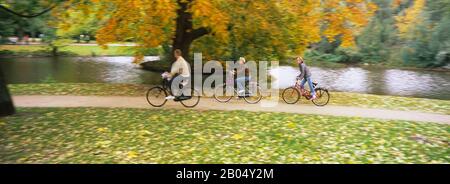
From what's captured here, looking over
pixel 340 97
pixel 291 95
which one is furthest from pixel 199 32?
pixel 340 97

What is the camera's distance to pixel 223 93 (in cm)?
1441

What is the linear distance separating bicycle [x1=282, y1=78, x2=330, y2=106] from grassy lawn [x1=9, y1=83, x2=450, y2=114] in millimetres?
498

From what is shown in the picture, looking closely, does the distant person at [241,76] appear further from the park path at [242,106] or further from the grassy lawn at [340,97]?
the grassy lawn at [340,97]

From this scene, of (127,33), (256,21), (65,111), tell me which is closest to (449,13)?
(256,21)

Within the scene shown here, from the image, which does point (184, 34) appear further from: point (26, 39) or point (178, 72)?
point (26, 39)

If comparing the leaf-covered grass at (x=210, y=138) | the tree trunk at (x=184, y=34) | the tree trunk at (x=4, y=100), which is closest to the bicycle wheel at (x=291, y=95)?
the leaf-covered grass at (x=210, y=138)

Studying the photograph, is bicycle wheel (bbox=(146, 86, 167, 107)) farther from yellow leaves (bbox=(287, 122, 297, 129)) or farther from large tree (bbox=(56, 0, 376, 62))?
yellow leaves (bbox=(287, 122, 297, 129))

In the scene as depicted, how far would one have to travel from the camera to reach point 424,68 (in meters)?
40.7

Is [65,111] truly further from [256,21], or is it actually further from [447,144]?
[447,144]

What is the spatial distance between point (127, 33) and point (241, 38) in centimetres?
478

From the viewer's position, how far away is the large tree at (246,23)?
14398 millimetres

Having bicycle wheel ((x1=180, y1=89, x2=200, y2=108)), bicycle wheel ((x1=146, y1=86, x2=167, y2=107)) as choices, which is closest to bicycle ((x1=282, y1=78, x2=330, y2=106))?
bicycle wheel ((x1=180, y1=89, x2=200, y2=108))

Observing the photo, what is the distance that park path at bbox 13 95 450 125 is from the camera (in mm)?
12484

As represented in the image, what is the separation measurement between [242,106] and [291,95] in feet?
7.19
